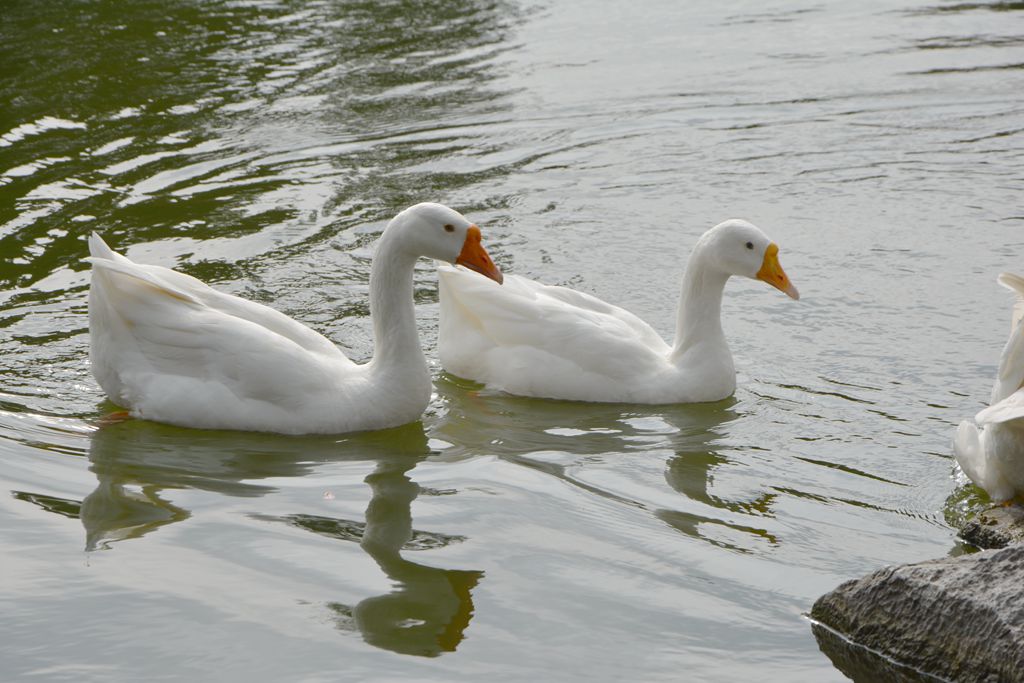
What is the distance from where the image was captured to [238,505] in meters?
6.42

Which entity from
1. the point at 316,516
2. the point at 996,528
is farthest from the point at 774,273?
the point at 316,516

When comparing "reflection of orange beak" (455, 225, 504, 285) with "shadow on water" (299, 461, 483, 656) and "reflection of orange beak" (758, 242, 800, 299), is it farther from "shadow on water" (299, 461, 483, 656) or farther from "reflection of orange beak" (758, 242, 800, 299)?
"reflection of orange beak" (758, 242, 800, 299)

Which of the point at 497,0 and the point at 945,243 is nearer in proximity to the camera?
the point at 945,243

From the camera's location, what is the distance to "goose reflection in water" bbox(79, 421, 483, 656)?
5.39 metres

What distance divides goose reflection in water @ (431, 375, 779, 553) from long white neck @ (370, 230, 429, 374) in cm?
53

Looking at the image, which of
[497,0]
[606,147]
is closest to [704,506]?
[606,147]

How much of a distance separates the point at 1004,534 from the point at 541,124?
8620 millimetres

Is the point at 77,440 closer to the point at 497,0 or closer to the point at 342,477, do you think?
the point at 342,477

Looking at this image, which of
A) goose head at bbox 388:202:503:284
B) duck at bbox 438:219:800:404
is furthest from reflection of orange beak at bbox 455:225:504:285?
duck at bbox 438:219:800:404

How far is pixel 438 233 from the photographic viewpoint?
7289 millimetres

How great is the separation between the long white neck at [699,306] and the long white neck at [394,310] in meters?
1.66

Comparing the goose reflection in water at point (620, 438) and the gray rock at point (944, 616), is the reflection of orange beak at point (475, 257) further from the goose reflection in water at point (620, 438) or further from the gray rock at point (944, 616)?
the gray rock at point (944, 616)

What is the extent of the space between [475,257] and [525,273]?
104 inches

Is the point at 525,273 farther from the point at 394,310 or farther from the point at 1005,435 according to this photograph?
the point at 1005,435
